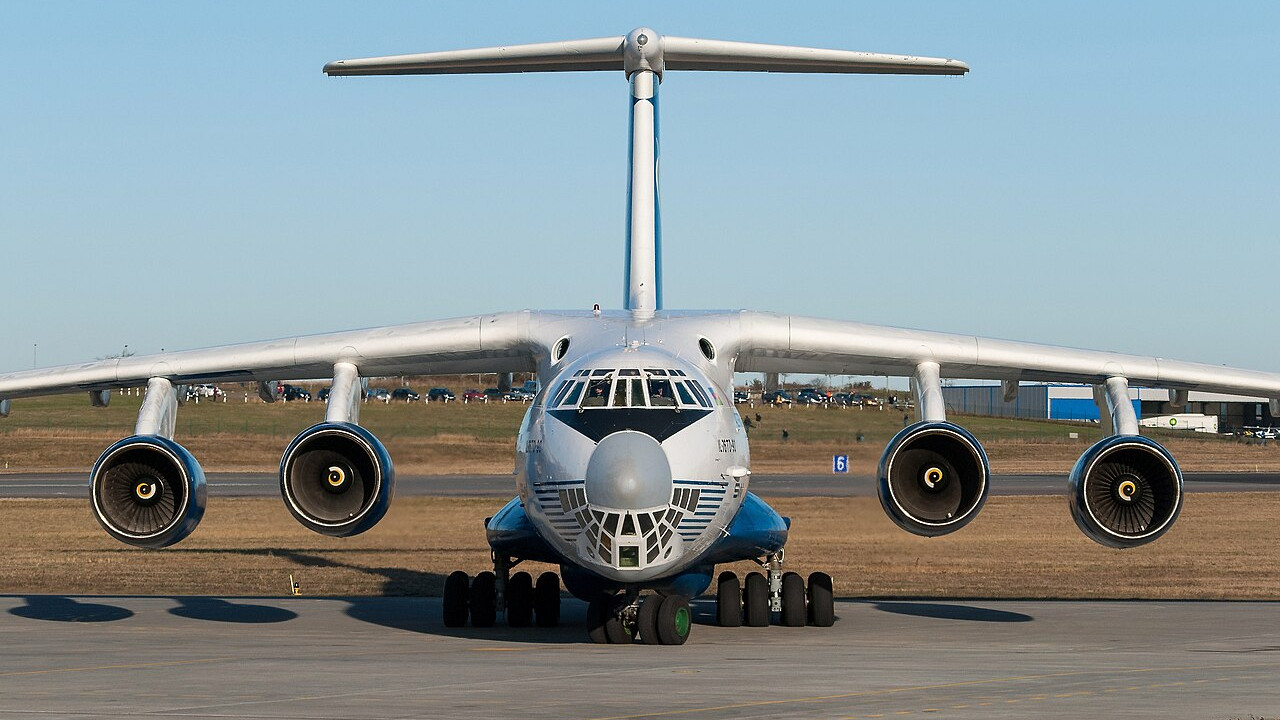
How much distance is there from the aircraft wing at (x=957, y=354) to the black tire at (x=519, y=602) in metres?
2.91

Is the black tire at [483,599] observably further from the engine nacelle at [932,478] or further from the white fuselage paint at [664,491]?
the engine nacelle at [932,478]

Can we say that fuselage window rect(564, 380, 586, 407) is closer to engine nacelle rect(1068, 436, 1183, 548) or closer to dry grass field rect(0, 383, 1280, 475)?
dry grass field rect(0, 383, 1280, 475)

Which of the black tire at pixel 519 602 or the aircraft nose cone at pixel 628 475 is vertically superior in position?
the aircraft nose cone at pixel 628 475

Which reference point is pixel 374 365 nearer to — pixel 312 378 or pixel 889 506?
pixel 312 378

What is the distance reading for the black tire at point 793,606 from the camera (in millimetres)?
15008

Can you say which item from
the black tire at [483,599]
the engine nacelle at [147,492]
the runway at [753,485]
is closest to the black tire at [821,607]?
the black tire at [483,599]

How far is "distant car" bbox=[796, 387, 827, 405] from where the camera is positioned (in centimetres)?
2047

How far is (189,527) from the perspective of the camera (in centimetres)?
1384

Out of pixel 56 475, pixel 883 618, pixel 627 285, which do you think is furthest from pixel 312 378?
pixel 56 475

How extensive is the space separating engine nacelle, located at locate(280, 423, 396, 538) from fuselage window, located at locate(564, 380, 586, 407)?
2082 mm

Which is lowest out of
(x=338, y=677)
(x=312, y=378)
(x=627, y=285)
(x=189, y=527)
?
(x=338, y=677)

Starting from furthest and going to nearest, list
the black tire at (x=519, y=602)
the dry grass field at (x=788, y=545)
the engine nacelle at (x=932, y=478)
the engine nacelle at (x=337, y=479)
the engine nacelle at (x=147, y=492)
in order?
the dry grass field at (x=788, y=545) → the black tire at (x=519, y=602) → the engine nacelle at (x=147, y=492) → the engine nacelle at (x=337, y=479) → the engine nacelle at (x=932, y=478)

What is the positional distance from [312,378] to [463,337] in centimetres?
165

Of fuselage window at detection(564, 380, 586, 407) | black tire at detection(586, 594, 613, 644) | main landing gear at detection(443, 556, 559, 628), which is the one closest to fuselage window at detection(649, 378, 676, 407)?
fuselage window at detection(564, 380, 586, 407)
